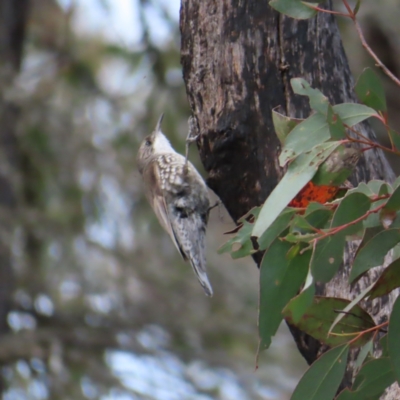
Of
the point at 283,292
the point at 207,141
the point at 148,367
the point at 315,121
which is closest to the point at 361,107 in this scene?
the point at 315,121

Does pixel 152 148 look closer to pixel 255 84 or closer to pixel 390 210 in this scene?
pixel 255 84

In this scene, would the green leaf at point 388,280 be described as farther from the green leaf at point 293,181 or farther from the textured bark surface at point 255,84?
the textured bark surface at point 255,84

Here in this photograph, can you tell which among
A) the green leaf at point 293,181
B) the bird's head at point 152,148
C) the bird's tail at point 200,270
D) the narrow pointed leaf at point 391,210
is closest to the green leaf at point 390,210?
the narrow pointed leaf at point 391,210

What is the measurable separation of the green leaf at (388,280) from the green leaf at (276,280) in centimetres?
21

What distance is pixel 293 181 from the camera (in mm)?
1918

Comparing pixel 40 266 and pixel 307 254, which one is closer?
pixel 307 254

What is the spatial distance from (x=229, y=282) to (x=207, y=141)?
4.62 metres

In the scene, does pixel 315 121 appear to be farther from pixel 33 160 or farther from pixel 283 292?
pixel 33 160

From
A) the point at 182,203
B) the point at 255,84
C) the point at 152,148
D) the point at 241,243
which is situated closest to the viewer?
the point at 241,243

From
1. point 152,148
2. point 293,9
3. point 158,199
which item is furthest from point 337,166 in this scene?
point 152,148

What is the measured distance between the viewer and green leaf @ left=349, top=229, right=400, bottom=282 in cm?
189

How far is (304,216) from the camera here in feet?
6.38

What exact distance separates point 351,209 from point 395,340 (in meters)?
0.35

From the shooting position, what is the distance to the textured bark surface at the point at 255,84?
8.70ft
